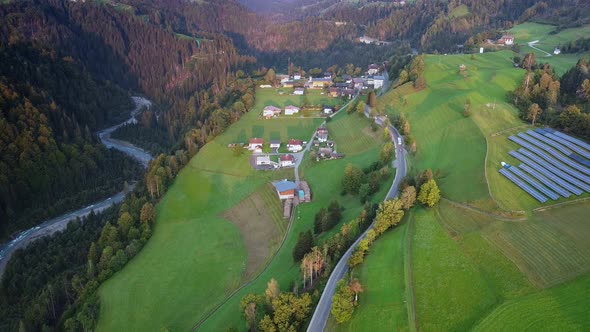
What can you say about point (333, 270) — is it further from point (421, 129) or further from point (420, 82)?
point (420, 82)

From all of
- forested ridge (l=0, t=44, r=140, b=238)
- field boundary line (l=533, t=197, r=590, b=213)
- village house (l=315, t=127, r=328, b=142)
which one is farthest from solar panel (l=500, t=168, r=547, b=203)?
forested ridge (l=0, t=44, r=140, b=238)

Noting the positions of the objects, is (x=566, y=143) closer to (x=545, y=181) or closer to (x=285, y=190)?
(x=545, y=181)

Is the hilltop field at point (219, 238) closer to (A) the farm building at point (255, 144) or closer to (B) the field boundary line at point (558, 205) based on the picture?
(A) the farm building at point (255, 144)

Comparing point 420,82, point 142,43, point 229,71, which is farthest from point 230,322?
point 142,43

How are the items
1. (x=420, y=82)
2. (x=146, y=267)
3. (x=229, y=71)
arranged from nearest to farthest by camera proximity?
(x=146, y=267), (x=420, y=82), (x=229, y=71)

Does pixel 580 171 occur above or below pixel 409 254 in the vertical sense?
above

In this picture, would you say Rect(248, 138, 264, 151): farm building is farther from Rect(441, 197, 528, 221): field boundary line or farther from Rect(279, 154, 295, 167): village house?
Rect(441, 197, 528, 221): field boundary line

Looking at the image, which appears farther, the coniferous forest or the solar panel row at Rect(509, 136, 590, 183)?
the coniferous forest
